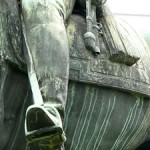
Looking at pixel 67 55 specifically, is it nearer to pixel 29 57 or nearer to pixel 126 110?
pixel 29 57

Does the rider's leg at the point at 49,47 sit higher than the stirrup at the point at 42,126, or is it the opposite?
the rider's leg at the point at 49,47

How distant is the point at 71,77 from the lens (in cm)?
392

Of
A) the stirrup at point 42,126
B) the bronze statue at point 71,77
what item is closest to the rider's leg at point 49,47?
the bronze statue at point 71,77

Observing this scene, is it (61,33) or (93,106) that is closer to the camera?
(61,33)

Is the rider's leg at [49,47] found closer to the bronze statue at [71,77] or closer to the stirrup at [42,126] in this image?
the bronze statue at [71,77]

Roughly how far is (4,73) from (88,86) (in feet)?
1.44

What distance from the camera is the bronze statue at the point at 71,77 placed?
3.57 m

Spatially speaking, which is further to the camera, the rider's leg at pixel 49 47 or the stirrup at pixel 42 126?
the rider's leg at pixel 49 47

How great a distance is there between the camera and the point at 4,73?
3.73 metres

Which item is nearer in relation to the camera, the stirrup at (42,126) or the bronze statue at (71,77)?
the stirrup at (42,126)

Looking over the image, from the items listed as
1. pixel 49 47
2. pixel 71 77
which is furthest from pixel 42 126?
pixel 71 77

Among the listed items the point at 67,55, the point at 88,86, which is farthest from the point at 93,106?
the point at 67,55


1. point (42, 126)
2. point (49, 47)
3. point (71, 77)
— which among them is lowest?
point (42, 126)

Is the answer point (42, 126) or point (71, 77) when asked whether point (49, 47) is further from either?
point (42, 126)
